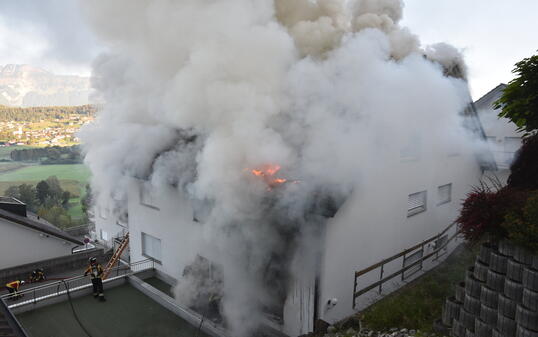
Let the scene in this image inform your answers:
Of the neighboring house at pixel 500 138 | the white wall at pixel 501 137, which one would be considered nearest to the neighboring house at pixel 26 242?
the neighboring house at pixel 500 138

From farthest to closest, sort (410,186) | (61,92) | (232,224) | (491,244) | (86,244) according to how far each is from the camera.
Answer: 1. (61,92)
2. (86,244)
3. (410,186)
4. (232,224)
5. (491,244)

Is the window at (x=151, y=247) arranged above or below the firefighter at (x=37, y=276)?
above

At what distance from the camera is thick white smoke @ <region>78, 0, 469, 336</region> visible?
7.96m

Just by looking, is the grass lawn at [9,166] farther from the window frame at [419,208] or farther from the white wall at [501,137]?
the white wall at [501,137]

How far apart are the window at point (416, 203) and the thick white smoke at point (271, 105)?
80.5 inches

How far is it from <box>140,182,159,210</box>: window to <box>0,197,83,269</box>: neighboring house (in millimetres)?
10250

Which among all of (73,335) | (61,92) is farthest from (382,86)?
(61,92)

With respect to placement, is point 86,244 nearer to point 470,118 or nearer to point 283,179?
point 283,179

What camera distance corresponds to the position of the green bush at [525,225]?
454 centimetres

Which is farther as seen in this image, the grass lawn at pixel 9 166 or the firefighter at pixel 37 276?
the grass lawn at pixel 9 166

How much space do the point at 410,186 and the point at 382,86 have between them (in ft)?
12.3

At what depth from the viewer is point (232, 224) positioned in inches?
341

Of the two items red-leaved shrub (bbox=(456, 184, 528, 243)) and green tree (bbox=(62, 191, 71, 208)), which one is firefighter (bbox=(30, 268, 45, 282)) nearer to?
red-leaved shrub (bbox=(456, 184, 528, 243))

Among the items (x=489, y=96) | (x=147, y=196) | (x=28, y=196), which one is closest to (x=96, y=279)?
(x=147, y=196)
